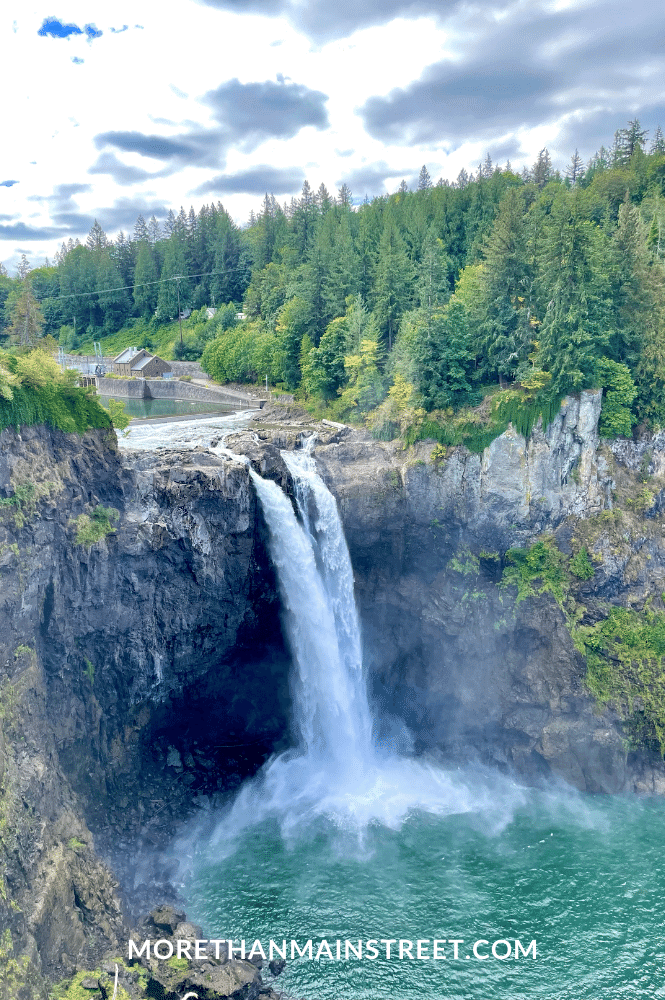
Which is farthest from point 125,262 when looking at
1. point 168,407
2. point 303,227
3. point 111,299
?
point 168,407

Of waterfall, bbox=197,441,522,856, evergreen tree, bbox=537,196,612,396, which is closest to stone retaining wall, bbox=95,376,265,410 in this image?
waterfall, bbox=197,441,522,856

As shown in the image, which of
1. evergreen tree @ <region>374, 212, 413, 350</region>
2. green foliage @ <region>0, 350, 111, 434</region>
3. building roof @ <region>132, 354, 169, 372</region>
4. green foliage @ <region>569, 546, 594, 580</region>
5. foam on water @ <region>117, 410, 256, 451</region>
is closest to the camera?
green foliage @ <region>0, 350, 111, 434</region>

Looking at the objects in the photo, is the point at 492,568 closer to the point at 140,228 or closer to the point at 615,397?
the point at 615,397

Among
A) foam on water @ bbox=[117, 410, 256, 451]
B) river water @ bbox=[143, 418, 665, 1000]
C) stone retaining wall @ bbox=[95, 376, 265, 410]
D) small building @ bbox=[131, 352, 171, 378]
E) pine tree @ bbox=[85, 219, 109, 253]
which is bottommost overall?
river water @ bbox=[143, 418, 665, 1000]

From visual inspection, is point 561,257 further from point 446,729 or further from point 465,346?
point 446,729

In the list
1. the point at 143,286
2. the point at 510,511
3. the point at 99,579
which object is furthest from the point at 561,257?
the point at 143,286


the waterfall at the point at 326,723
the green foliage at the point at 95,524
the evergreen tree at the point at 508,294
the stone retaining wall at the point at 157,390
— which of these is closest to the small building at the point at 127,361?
the stone retaining wall at the point at 157,390

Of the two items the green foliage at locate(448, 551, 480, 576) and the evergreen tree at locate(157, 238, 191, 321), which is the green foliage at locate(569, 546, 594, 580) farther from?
the evergreen tree at locate(157, 238, 191, 321)
